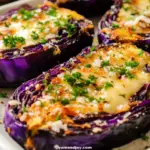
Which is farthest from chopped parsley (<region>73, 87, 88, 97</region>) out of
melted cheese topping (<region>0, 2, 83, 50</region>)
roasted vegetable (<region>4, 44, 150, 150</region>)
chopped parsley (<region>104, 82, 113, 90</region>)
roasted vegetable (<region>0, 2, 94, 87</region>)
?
melted cheese topping (<region>0, 2, 83, 50</region>)

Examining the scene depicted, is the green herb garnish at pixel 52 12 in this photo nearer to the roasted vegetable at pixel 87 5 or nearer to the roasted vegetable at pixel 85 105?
the roasted vegetable at pixel 87 5

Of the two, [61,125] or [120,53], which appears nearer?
[61,125]

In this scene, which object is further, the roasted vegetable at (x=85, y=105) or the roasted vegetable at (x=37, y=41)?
the roasted vegetable at (x=37, y=41)

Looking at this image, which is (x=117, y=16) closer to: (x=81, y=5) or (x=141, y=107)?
(x=81, y=5)

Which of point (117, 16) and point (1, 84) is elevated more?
point (117, 16)

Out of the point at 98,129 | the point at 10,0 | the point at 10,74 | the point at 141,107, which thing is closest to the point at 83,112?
the point at 98,129

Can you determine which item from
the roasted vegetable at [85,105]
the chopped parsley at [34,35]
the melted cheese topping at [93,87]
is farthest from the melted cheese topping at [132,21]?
the chopped parsley at [34,35]

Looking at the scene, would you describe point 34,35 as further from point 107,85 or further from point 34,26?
point 107,85

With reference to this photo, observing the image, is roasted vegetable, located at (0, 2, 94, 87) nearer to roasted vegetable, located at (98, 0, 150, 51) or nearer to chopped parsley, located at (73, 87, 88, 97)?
roasted vegetable, located at (98, 0, 150, 51)
